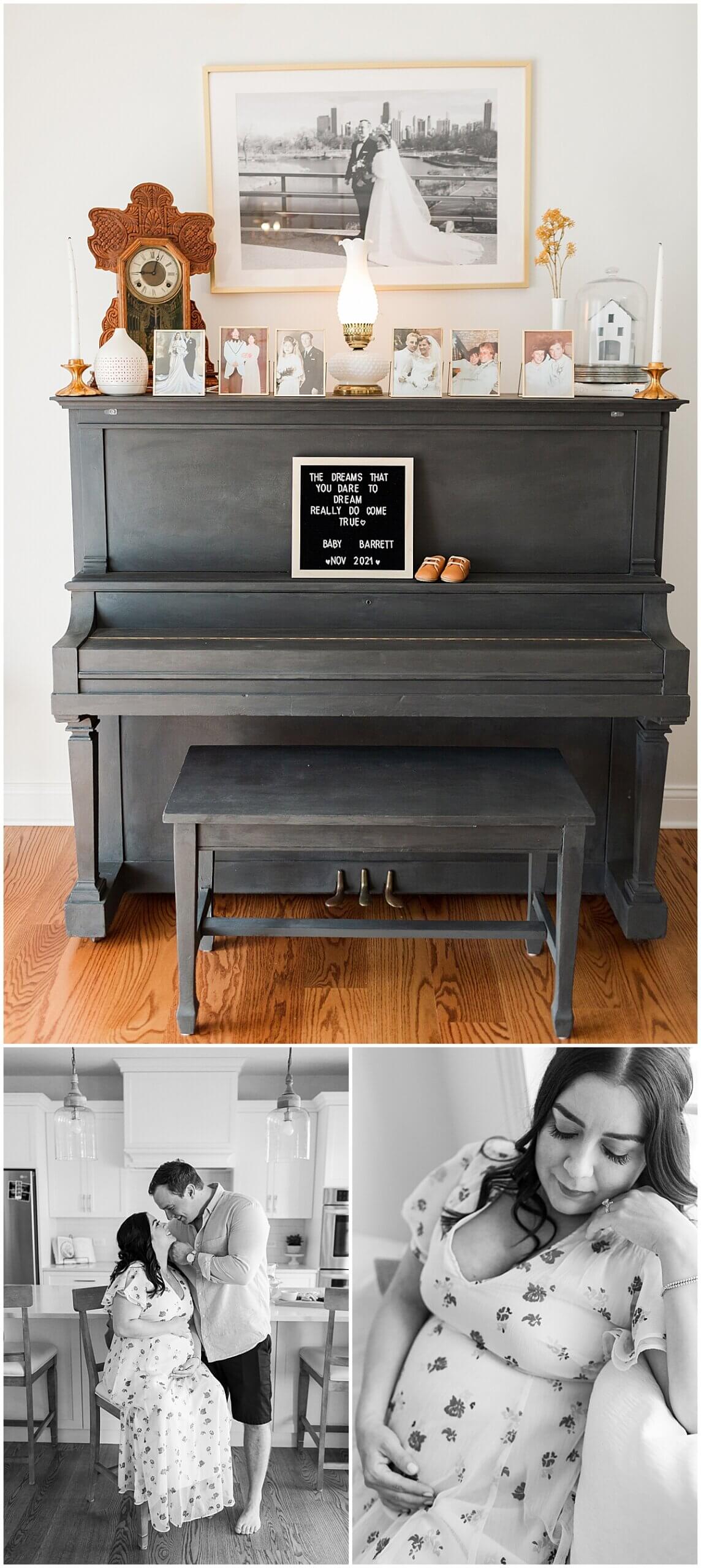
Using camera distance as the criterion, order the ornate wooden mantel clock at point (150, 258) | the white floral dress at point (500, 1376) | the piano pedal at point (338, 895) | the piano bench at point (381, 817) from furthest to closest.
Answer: the piano pedal at point (338, 895) < the ornate wooden mantel clock at point (150, 258) < the piano bench at point (381, 817) < the white floral dress at point (500, 1376)

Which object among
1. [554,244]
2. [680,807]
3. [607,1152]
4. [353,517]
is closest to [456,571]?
[353,517]

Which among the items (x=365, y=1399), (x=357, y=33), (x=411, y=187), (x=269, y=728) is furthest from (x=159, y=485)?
(x=365, y=1399)

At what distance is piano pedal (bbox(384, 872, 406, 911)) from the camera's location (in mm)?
3236

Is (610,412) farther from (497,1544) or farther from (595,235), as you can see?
(497,1544)

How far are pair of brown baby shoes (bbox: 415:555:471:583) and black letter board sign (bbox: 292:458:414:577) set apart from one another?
1.4 inches

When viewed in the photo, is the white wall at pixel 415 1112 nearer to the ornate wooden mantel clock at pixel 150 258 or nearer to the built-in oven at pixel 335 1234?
the built-in oven at pixel 335 1234

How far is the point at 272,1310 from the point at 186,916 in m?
0.96

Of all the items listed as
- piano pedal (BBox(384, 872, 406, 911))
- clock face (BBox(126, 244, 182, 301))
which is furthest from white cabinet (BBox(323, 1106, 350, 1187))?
clock face (BBox(126, 244, 182, 301))

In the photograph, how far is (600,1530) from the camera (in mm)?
1726

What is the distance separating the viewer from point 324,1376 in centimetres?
184

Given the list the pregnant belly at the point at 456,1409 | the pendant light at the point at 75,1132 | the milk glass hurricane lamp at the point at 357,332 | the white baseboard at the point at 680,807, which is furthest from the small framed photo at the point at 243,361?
the pregnant belly at the point at 456,1409

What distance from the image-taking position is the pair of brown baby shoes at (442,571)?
9.90 feet

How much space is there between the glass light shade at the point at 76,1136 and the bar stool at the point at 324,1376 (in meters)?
0.39

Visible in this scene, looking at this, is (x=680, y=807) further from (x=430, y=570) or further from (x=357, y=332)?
(x=357, y=332)
